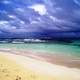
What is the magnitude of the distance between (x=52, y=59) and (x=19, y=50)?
41 cm

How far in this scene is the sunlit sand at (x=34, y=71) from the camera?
1937 mm

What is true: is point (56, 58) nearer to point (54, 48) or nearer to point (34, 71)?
point (54, 48)

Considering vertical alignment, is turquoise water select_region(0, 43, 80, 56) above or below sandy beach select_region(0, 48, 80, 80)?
above

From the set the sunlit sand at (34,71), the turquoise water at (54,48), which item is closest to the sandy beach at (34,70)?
the sunlit sand at (34,71)

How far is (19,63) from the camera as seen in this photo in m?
2.12

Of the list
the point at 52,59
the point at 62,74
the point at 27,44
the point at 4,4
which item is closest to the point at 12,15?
the point at 4,4

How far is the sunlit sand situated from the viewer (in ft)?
6.35

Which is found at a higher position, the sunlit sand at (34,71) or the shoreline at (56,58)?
the shoreline at (56,58)

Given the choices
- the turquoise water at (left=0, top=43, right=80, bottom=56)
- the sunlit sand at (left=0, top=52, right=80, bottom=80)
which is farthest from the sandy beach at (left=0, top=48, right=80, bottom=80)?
the turquoise water at (left=0, top=43, right=80, bottom=56)

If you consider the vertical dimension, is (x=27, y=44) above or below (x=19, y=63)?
above

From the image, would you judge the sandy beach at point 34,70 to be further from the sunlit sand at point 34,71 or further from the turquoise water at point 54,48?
the turquoise water at point 54,48

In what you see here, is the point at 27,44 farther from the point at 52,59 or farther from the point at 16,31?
the point at 52,59

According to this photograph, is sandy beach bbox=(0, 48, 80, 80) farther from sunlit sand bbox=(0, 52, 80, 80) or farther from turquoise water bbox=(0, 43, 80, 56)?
turquoise water bbox=(0, 43, 80, 56)

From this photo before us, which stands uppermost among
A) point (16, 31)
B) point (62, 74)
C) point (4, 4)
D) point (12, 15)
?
point (4, 4)
